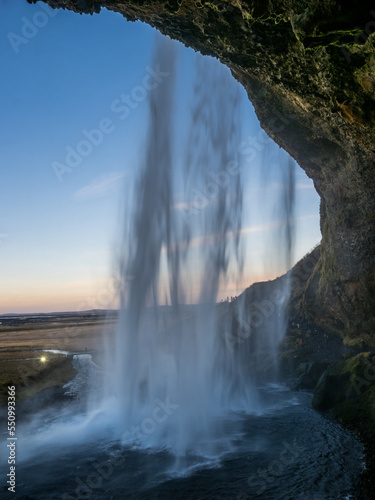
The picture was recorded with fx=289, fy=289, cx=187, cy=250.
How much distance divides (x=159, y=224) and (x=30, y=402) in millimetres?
15991

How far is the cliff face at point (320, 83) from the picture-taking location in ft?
28.2

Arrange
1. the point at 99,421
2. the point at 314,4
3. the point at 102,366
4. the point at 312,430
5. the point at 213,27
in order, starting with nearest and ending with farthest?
the point at 314,4, the point at 213,27, the point at 312,430, the point at 99,421, the point at 102,366

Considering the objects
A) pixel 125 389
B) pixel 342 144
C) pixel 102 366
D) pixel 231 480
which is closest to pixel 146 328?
pixel 125 389

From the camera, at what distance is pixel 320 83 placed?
11422 mm

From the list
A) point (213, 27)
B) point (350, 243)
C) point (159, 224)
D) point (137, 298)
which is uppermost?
point (213, 27)

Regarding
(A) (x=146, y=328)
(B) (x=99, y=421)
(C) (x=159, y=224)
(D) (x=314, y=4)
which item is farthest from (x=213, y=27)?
(B) (x=99, y=421)

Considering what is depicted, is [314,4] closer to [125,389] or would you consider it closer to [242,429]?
[242,429]

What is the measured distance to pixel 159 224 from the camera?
819 inches

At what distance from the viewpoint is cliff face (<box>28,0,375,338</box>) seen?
8602 millimetres

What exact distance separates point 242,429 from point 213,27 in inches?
779

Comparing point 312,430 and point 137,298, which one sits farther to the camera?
point 137,298

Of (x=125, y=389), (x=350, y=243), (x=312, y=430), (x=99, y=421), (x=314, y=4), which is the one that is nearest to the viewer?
(x=314, y=4)

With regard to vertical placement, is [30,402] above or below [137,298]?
below

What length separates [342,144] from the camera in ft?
57.5
